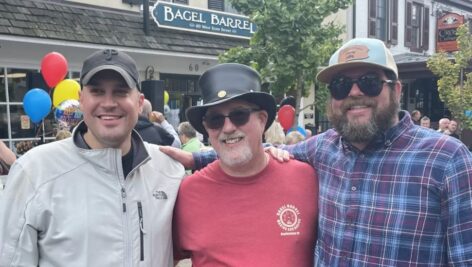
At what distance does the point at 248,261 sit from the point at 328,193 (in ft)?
1.58

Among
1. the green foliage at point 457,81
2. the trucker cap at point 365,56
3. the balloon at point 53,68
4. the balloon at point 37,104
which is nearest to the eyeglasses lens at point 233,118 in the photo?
the trucker cap at point 365,56

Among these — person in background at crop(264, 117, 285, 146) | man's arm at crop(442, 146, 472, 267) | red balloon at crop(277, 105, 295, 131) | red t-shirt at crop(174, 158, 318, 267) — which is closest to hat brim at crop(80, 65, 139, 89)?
red t-shirt at crop(174, 158, 318, 267)

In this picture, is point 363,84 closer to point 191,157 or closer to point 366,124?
point 366,124

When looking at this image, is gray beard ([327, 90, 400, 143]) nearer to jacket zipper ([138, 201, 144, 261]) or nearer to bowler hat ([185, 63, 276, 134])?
Result: bowler hat ([185, 63, 276, 134])

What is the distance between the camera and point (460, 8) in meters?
25.3

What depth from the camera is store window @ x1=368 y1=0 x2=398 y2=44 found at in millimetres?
19734

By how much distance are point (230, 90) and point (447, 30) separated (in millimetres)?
20841

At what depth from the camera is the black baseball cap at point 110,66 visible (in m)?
2.04

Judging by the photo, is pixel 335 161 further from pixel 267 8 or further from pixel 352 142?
pixel 267 8

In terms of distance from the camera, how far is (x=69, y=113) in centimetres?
638

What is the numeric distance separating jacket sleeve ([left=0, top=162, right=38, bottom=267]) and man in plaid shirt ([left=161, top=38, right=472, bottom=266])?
1.23 meters

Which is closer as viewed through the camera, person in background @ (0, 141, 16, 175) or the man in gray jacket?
the man in gray jacket

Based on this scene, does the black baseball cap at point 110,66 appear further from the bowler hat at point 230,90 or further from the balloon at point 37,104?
the balloon at point 37,104

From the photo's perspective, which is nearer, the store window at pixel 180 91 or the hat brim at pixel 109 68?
the hat brim at pixel 109 68
